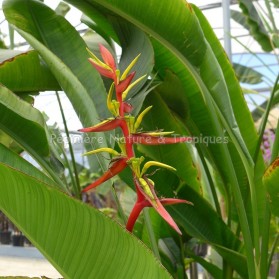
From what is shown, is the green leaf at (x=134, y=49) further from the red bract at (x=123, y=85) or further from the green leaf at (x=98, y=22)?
the red bract at (x=123, y=85)

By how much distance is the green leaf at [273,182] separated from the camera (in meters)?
0.60

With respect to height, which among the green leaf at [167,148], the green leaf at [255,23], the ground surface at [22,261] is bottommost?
the ground surface at [22,261]

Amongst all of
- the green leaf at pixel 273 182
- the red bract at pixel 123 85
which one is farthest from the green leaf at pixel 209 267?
the red bract at pixel 123 85

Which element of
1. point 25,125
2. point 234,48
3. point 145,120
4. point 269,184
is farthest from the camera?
point 234,48

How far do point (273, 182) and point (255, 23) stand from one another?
4.24ft

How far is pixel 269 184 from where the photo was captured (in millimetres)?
624

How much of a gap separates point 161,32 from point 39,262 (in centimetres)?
584

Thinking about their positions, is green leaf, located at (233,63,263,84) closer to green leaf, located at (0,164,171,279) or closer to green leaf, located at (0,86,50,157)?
green leaf, located at (0,86,50,157)

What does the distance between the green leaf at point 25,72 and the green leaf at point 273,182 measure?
0.39 metres

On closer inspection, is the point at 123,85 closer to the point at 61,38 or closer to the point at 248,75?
the point at 61,38

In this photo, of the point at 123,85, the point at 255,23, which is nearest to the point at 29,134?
the point at 123,85

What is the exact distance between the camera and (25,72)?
0.76 metres

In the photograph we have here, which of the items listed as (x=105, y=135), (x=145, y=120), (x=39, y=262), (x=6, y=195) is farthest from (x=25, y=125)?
(x=39, y=262)

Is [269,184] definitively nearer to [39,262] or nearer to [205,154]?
[205,154]
